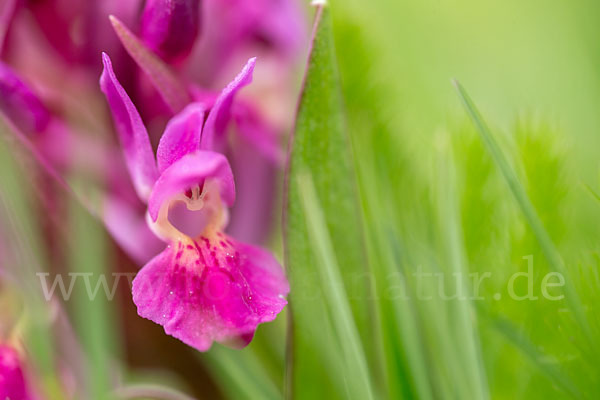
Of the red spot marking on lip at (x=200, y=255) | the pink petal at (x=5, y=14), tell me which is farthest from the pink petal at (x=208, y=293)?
the pink petal at (x=5, y=14)

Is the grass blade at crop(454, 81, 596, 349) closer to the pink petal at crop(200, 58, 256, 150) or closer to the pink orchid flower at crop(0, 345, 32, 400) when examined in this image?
the pink petal at crop(200, 58, 256, 150)

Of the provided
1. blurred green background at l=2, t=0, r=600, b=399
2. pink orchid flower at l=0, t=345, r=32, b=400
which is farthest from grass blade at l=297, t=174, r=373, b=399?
pink orchid flower at l=0, t=345, r=32, b=400

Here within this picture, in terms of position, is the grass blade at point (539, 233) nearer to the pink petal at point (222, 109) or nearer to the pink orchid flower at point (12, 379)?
the pink petal at point (222, 109)

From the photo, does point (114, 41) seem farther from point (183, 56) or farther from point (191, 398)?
point (191, 398)

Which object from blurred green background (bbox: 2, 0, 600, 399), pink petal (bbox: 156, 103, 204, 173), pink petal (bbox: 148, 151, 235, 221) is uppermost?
pink petal (bbox: 156, 103, 204, 173)

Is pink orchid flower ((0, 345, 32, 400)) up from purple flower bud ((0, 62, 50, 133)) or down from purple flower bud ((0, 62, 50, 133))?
down

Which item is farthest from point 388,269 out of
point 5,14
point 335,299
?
point 5,14
